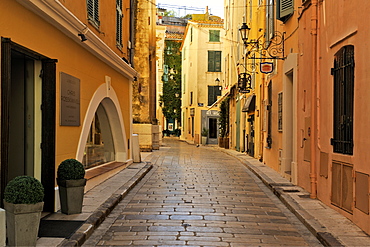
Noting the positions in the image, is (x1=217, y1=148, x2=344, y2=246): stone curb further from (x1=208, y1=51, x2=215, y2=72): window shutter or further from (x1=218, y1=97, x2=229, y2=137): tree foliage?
(x1=208, y1=51, x2=215, y2=72): window shutter

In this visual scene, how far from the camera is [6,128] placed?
5.68m

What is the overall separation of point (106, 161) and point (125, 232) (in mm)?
7647

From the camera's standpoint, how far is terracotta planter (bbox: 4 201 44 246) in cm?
512

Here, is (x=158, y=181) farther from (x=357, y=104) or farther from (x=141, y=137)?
(x=141, y=137)

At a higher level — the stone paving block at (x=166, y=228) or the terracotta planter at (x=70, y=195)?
the terracotta planter at (x=70, y=195)

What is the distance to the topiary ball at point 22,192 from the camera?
5.13 meters

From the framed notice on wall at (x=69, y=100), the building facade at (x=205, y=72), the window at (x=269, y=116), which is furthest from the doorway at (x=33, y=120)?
the building facade at (x=205, y=72)

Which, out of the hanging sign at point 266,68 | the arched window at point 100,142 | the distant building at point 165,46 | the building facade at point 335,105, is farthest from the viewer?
the distant building at point 165,46

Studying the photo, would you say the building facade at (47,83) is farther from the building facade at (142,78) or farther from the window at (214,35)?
the window at (214,35)

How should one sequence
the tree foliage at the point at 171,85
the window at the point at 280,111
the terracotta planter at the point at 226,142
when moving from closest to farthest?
1. the window at the point at 280,111
2. the terracotta planter at the point at 226,142
3. the tree foliage at the point at 171,85

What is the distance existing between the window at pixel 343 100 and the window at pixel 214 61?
3633 centimetres

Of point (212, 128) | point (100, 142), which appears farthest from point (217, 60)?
point (100, 142)

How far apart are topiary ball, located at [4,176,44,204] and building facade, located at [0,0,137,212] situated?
458 millimetres

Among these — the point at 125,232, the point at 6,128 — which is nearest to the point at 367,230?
the point at 125,232
